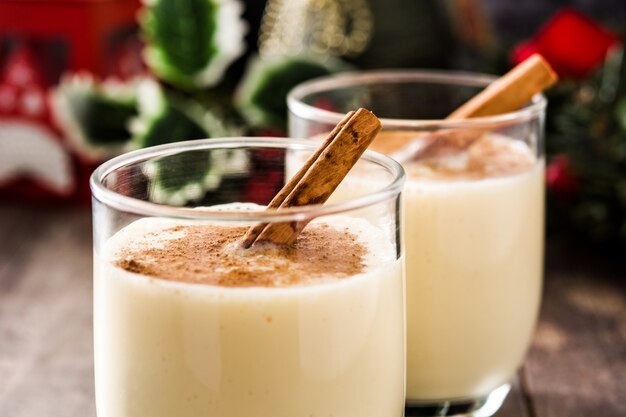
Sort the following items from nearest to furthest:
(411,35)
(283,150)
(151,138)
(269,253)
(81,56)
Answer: (269,253) < (283,150) < (151,138) < (81,56) < (411,35)

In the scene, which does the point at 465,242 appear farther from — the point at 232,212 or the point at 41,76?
the point at 41,76

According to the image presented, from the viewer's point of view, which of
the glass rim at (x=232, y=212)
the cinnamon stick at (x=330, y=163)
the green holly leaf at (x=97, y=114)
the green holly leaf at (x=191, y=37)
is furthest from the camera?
the green holly leaf at (x=97, y=114)

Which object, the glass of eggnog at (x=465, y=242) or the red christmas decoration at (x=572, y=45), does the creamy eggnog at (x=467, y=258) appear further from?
the red christmas decoration at (x=572, y=45)

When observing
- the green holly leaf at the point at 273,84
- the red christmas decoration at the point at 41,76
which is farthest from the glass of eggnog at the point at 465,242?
the red christmas decoration at the point at 41,76

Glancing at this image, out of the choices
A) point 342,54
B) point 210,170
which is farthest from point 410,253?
point 342,54

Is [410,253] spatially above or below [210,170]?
below

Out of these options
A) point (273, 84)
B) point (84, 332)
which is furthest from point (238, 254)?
point (273, 84)

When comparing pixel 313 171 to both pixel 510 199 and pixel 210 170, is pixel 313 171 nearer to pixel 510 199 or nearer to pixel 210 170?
pixel 210 170
